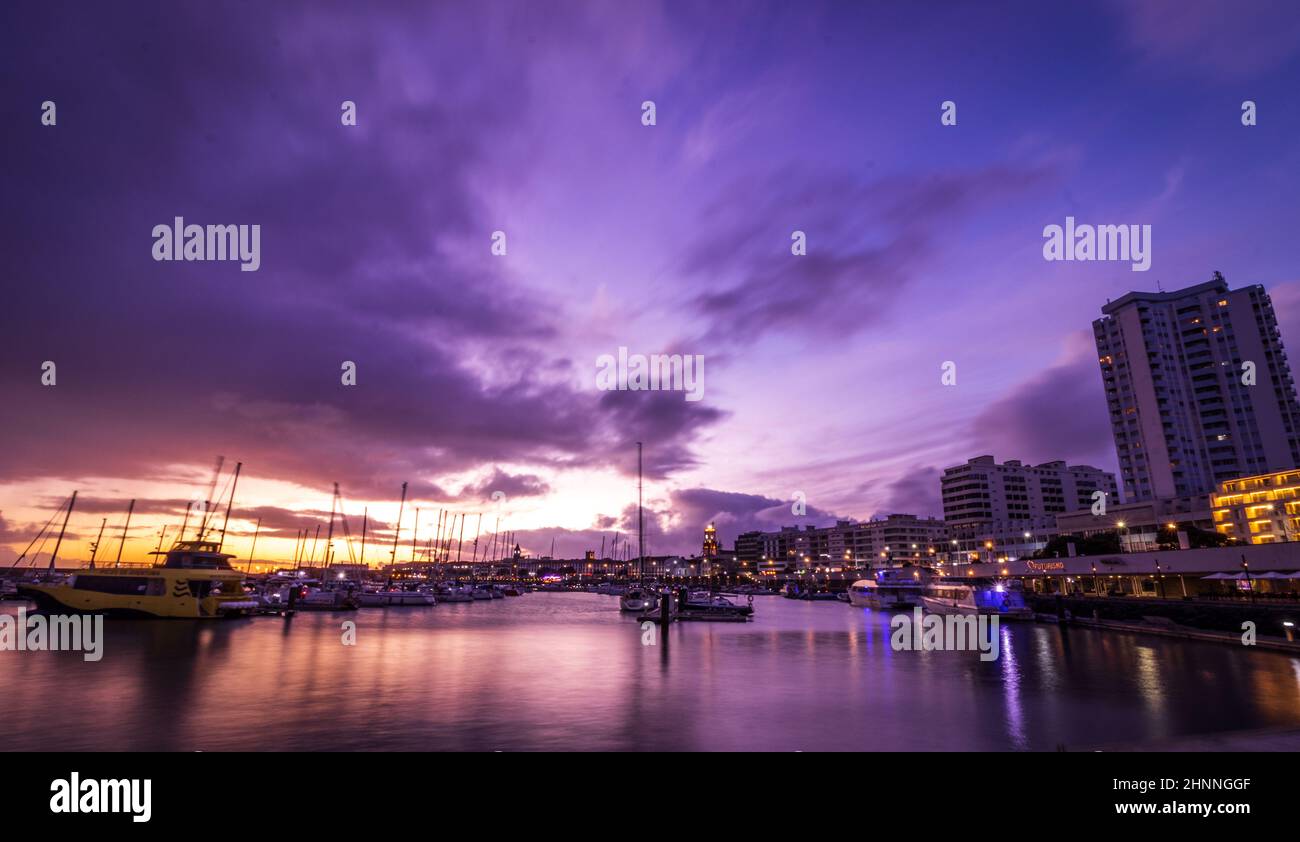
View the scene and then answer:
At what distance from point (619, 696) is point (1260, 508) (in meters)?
116

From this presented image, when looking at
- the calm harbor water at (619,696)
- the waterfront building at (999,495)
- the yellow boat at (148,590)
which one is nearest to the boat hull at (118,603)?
the yellow boat at (148,590)

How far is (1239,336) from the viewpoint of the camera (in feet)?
422

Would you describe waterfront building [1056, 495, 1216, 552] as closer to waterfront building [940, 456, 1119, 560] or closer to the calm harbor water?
waterfront building [940, 456, 1119, 560]

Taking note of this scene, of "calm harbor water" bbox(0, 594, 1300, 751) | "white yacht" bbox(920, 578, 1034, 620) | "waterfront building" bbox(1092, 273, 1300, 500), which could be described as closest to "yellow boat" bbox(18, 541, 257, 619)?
"calm harbor water" bbox(0, 594, 1300, 751)

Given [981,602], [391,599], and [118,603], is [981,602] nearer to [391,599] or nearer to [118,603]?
[391,599]

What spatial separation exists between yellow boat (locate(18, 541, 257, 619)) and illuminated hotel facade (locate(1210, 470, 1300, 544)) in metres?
136

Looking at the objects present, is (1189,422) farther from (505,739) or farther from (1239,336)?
(505,739)

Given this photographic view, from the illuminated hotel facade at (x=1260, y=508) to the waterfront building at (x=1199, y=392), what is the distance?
77.8 feet

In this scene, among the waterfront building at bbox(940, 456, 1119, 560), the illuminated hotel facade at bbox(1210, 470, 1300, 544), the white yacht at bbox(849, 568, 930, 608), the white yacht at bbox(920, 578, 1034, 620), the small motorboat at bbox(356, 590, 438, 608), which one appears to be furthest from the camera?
the waterfront building at bbox(940, 456, 1119, 560)

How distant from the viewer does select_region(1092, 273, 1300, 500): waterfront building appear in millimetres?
123750

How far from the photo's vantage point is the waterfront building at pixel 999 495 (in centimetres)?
17200

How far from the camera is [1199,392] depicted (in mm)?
129875

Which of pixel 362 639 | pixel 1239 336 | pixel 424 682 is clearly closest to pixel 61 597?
pixel 362 639
